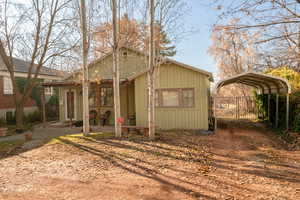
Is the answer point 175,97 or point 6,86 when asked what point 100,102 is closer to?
point 175,97

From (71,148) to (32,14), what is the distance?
26.8 feet

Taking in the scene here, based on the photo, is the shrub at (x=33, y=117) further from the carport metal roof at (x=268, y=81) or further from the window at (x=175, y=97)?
the carport metal roof at (x=268, y=81)

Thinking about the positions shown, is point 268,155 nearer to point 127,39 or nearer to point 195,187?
point 195,187

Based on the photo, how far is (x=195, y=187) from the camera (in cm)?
375

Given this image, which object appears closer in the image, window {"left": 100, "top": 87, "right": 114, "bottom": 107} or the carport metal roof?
the carport metal roof

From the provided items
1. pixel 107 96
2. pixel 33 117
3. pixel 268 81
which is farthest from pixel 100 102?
pixel 268 81

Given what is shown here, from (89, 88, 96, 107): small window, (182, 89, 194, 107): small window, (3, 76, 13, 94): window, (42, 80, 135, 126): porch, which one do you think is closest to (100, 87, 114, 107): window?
(42, 80, 135, 126): porch

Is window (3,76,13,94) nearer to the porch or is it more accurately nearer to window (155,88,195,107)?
the porch

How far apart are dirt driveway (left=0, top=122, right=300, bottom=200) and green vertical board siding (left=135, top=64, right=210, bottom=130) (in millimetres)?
2525

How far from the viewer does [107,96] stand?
12570 mm

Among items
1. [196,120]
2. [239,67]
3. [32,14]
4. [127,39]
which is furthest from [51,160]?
[239,67]

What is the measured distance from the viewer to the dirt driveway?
3.57 metres

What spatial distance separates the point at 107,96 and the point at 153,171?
8619mm

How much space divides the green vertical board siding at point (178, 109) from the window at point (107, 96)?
8.03 ft
